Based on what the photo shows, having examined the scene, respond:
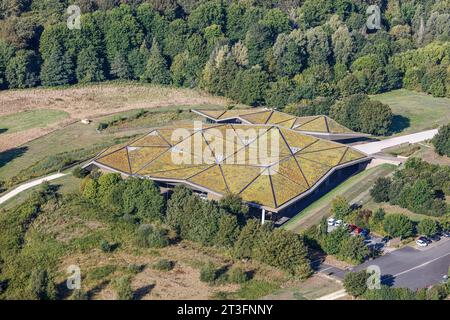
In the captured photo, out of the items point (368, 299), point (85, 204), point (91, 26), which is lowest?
point (368, 299)

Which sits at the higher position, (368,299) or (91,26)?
(91,26)

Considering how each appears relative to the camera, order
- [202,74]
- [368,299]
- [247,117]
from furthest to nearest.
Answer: [202,74], [247,117], [368,299]

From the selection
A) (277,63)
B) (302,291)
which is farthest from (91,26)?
(302,291)

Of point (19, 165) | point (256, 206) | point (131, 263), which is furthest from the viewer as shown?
point (19, 165)

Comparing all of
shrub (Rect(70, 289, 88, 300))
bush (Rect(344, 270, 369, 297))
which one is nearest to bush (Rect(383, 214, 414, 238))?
Answer: bush (Rect(344, 270, 369, 297))

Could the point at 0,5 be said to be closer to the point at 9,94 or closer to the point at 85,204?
the point at 9,94

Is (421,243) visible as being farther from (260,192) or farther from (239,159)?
(239,159)
